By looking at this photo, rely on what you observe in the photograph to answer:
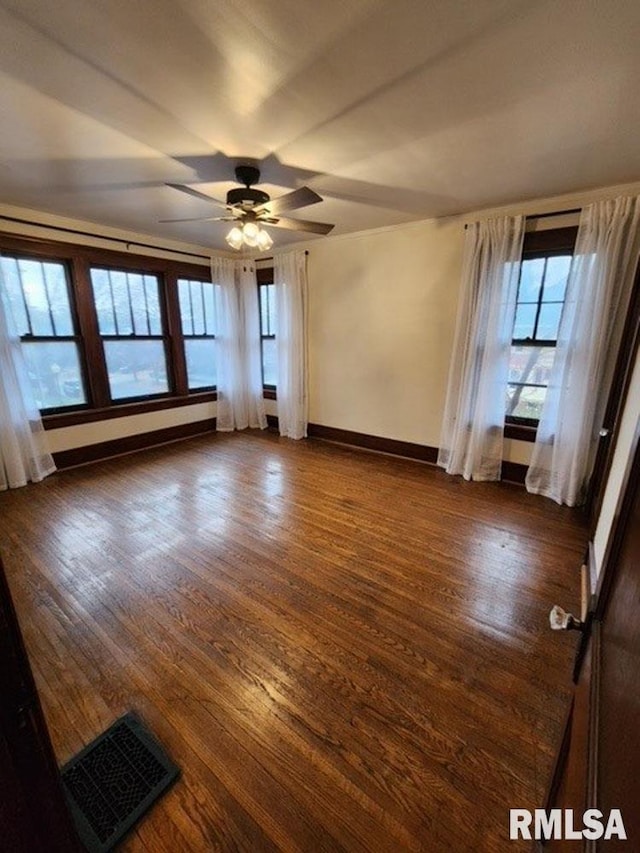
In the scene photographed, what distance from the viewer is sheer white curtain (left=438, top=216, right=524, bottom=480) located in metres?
3.05

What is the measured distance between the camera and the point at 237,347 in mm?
5117

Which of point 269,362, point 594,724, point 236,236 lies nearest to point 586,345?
point 236,236

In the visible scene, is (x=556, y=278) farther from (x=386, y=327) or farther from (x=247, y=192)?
(x=247, y=192)

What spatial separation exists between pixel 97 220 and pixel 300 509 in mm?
3601

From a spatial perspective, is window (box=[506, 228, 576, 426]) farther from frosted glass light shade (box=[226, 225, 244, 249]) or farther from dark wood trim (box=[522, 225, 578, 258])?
frosted glass light shade (box=[226, 225, 244, 249])

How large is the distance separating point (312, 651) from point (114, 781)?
0.83m

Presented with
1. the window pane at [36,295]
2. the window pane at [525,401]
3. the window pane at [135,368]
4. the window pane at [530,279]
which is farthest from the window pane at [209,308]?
the window pane at [525,401]

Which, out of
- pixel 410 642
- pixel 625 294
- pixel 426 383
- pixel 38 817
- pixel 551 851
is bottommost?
pixel 410 642

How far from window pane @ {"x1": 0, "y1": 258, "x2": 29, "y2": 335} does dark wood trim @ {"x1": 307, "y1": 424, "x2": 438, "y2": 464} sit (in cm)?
330

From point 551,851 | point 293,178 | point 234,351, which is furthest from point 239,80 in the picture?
point 234,351

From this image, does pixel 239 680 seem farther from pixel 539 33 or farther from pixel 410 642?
pixel 539 33

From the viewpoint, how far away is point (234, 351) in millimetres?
5078

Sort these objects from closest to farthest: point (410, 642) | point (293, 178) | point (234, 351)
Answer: point (410, 642)
point (293, 178)
point (234, 351)

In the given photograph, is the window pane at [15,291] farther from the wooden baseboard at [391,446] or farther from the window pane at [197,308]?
the wooden baseboard at [391,446]
